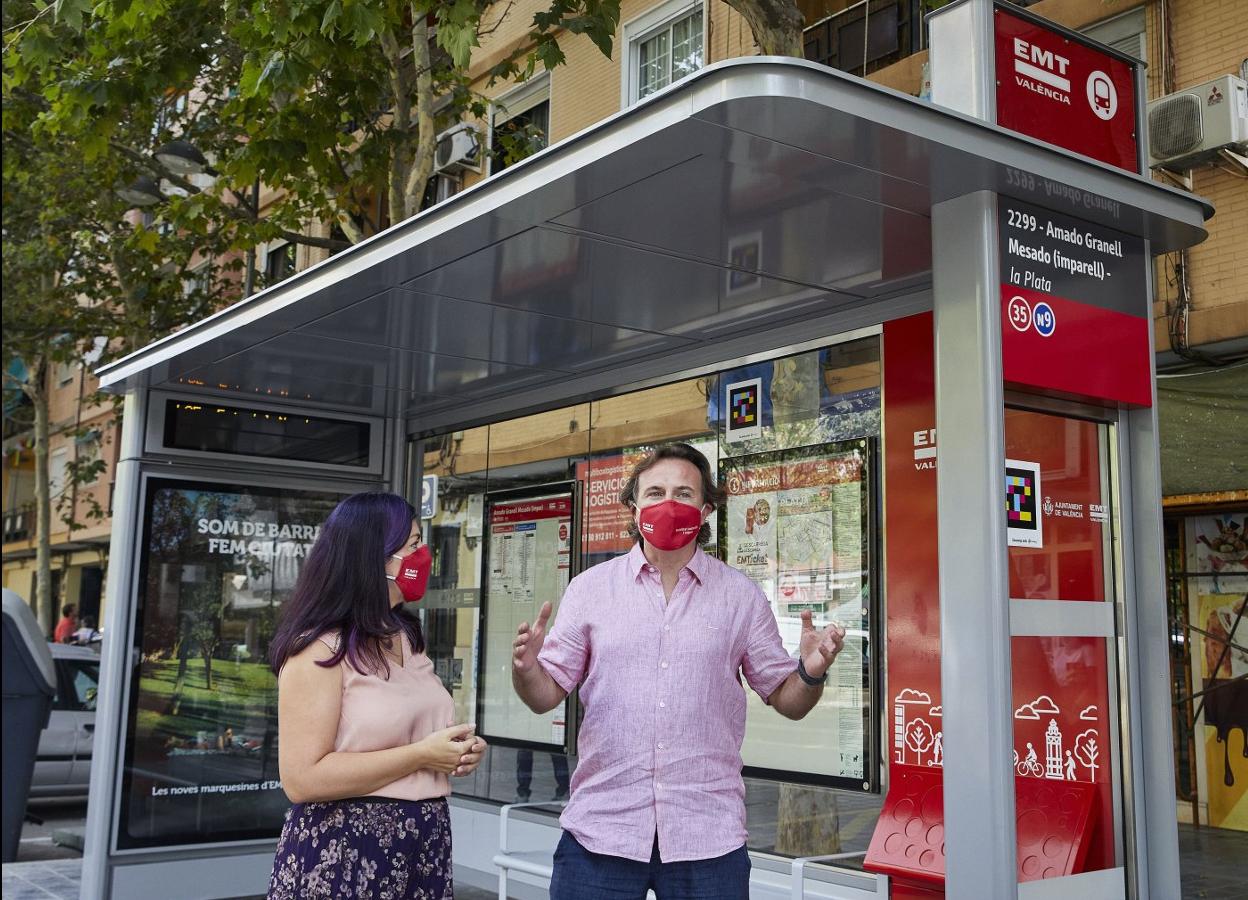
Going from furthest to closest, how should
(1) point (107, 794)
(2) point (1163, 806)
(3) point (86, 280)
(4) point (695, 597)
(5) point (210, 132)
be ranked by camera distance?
1. (3) point (86, 280)
2. (5) point (210, 132)
3. (1) point (107, 794)
4. (2) point (1163, 806)
5. (4) point (695, 597)

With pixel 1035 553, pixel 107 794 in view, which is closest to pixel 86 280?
pixel 107 794

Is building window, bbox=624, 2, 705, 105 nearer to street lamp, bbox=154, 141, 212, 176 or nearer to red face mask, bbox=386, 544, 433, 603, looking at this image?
street lamp, bbox=154, 141, 212, 176

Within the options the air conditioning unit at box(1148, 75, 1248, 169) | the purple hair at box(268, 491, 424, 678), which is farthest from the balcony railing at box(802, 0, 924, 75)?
the purple hair at box(268, 491, 424, 678)

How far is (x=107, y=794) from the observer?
746 cm

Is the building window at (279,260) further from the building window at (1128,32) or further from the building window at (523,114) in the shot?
the building window at (1128,32)

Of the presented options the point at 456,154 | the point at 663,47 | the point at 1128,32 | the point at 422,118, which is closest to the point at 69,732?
the point at 422,118

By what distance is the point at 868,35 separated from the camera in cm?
1178

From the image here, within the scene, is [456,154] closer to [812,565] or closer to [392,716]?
[812,565]

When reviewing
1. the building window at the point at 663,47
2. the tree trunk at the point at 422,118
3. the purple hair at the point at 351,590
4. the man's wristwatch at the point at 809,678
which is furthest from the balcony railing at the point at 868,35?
the purple hair at the point at 351,590

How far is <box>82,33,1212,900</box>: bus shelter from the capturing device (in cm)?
398

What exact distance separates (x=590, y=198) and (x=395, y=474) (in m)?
4.71

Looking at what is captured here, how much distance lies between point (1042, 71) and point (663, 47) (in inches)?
393

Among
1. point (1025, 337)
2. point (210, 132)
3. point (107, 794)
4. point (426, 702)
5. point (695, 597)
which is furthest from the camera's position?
point (210, 132)

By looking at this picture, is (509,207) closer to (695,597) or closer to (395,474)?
(695,597)
